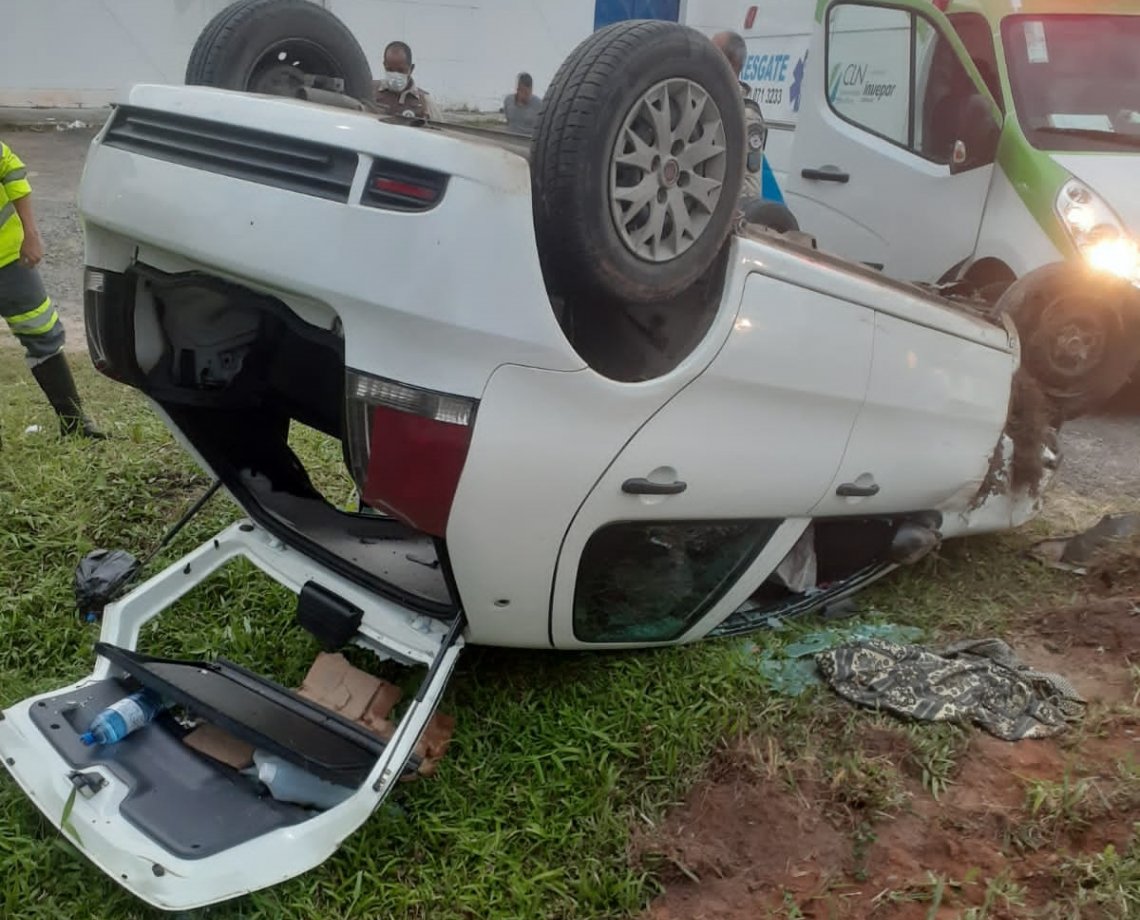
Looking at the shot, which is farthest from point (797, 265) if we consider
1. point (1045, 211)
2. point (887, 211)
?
point (887, 211)

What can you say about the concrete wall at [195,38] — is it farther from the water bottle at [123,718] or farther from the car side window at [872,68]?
the water bottle at [123,718]

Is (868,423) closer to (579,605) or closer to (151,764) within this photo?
(579,605)

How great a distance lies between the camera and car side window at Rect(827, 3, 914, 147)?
5.88m

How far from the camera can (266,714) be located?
2.50m

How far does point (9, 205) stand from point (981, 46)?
16.1 feet

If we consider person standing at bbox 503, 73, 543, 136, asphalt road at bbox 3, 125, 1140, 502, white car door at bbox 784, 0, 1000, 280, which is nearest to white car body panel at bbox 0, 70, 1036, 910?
asphalt road at bbox 3, 125, 1140, 502

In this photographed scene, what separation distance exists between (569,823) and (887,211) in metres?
4.57

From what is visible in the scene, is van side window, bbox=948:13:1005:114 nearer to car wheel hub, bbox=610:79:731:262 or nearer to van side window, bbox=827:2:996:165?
van side window, bbox=827:2:996:165

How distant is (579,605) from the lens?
2.60 m

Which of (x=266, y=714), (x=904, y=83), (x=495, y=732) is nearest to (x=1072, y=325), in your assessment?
(x=904, y=83)

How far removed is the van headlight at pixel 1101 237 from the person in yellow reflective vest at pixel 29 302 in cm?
475

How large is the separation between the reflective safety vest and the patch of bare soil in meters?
3.97

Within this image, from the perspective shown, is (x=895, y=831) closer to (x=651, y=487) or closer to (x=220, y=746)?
(x=651, y=487)

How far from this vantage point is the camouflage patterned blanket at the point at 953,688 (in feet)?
9.37
